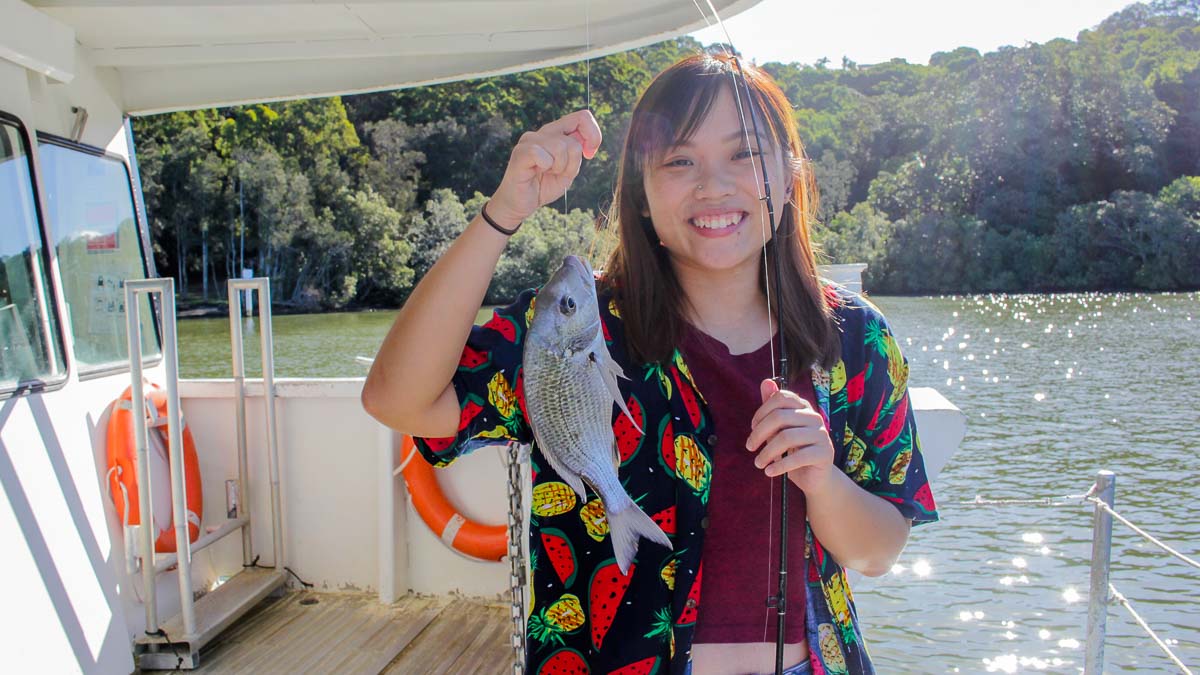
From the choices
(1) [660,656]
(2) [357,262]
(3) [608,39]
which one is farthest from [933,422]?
(2) [357,262]

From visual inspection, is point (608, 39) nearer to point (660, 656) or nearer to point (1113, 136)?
point (660, 656)

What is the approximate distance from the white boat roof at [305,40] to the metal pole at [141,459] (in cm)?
99

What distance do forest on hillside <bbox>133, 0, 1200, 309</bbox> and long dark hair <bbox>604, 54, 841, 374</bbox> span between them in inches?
1072

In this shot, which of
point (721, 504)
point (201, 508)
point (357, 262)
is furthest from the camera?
point (357, 262)

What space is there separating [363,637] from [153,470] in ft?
3.95

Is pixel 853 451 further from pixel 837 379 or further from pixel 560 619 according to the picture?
pixel 560 619

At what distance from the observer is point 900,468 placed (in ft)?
5.49

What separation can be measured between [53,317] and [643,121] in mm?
2846

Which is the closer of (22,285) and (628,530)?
(628,530)

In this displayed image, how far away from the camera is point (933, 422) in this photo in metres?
3.46

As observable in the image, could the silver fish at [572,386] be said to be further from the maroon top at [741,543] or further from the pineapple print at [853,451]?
the pineapple print at [853,451]

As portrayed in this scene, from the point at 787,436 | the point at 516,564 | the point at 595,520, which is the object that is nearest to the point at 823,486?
the point at 787,436

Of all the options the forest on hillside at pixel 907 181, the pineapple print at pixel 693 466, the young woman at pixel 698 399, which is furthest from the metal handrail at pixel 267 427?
the forest on hillside at pixel 907 181

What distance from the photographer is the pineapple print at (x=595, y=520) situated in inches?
59.9
